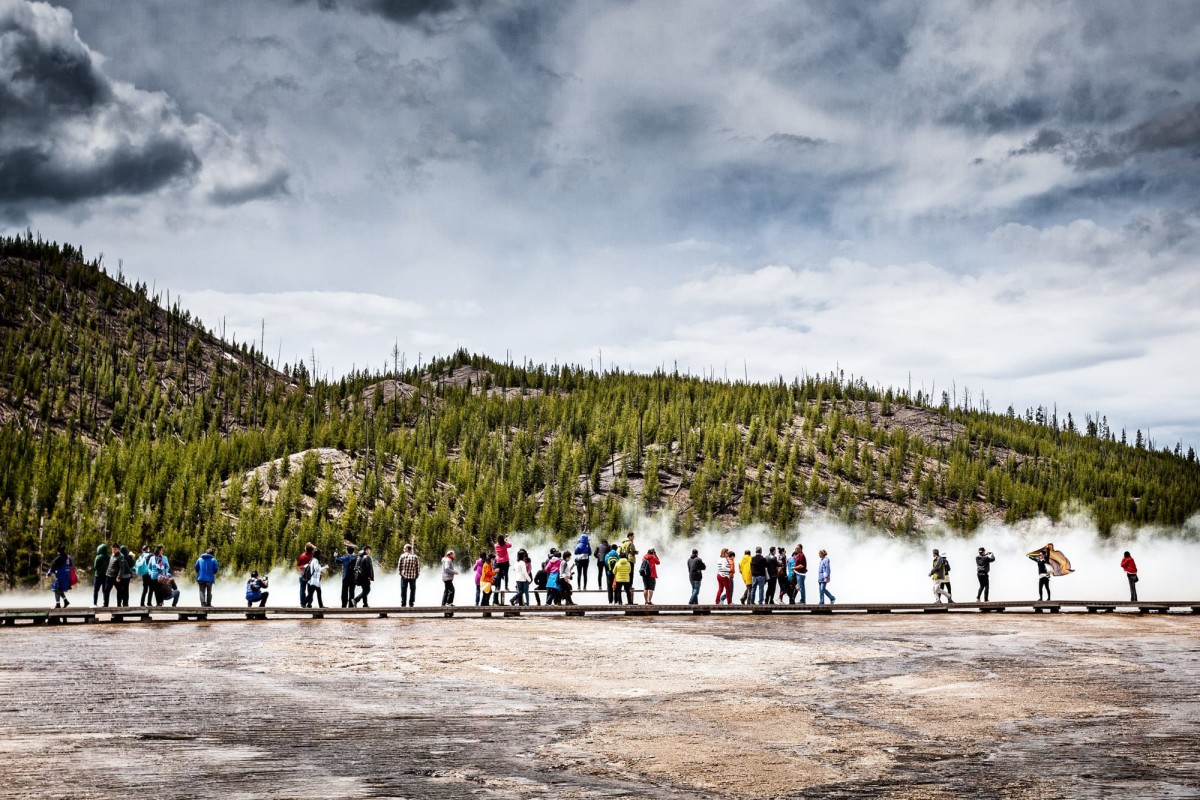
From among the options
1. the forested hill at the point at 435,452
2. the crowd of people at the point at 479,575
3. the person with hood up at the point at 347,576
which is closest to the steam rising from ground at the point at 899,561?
the forested hill at the point at 435,452

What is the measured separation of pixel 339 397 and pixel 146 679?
103 metres

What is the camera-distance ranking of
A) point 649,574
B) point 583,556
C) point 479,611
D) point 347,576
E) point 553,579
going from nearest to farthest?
point 479,611 < point 553,579 < point 347,576 < point 649,574 < point 583,556

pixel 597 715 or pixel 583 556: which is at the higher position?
pixel 583 556

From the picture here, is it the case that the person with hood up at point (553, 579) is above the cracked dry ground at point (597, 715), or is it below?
above

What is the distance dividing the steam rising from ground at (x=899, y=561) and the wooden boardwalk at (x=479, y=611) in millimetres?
33722

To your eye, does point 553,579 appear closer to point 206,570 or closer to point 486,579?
point 486,579

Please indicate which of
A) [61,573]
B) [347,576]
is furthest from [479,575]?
[61,573]

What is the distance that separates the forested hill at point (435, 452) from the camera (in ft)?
236

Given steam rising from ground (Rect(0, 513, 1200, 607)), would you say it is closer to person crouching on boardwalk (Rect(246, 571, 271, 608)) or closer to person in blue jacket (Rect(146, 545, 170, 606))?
person in blue jacket (Rect(146, 545, 170, 606))

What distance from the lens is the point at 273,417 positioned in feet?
335

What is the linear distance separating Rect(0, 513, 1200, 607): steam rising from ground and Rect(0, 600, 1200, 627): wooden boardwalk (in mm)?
33722

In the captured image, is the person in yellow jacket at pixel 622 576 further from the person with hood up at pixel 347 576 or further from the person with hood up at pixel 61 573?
the person with hood up at pixel 61 573

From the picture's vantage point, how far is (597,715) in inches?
476

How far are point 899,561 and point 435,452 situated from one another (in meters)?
40.1
